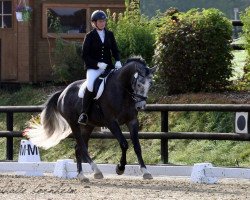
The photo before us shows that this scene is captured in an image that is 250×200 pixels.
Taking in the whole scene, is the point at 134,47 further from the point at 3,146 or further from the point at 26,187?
the point at 26,187

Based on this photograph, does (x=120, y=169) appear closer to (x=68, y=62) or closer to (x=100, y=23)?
(x=100, y=23)

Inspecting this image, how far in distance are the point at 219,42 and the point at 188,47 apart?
2.19 ft

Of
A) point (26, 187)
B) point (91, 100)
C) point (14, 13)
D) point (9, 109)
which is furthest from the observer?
point (14, 13)

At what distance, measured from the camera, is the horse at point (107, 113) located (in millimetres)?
14386

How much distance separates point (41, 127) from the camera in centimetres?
1639

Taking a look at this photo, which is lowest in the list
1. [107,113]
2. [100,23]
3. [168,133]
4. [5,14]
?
[168,133]

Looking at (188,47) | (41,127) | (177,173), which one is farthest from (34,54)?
(177,173)

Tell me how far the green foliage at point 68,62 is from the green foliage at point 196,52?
356cm

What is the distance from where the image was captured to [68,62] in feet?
77.0

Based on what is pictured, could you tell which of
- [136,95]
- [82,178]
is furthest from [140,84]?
[82,178]

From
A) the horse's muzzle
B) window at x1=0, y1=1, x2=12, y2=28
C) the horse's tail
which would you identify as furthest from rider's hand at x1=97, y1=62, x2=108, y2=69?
window at x1=0, y1=1, x2=12, y2=28

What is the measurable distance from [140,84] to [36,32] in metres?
11.4

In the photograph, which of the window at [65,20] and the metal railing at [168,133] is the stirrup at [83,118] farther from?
the window at [65,20]

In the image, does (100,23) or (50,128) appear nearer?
(100,23)
